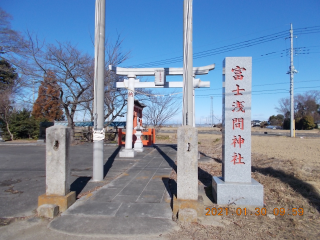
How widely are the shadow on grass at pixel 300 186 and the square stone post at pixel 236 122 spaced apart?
1.23m

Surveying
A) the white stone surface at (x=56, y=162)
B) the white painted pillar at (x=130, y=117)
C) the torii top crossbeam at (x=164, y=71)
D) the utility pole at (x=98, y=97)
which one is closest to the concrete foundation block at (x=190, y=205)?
the white stone surface at (x=56, y=162)

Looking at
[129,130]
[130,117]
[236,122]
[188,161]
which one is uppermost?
[130,117]

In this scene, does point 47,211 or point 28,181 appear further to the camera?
point 28,181

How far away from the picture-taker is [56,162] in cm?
455

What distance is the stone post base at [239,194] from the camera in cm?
474

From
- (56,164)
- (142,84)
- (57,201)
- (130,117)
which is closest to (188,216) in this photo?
(57,201)

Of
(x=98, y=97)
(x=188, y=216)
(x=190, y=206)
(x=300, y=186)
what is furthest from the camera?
(x=98, y=97)

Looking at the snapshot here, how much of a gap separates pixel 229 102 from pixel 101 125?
3.55 m

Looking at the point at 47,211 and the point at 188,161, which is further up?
the point at 188,161

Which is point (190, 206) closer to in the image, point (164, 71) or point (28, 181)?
point (28, 181)

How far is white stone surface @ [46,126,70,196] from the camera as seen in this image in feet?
14.8

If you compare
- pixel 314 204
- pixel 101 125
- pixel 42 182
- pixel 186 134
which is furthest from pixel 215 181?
pixel 42 182

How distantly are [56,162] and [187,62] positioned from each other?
14.8 feet
